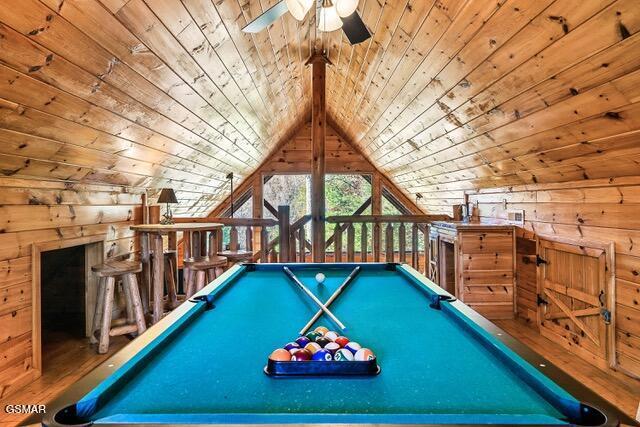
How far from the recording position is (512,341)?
1101 mm

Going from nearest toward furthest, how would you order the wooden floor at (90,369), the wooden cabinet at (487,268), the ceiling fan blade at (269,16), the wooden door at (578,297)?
the ceiling fan blade at (269,16) < the wooden floor at (90,369) < the wooden door at (578,297) < the wooden cabinet at (487,268)

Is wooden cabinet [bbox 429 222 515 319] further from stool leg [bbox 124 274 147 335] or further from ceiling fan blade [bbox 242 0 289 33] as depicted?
stool leg [bbox 124 274 147 335]

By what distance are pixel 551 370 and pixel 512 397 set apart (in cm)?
17

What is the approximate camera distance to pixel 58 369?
8.45ft

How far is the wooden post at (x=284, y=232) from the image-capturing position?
11.9 ft

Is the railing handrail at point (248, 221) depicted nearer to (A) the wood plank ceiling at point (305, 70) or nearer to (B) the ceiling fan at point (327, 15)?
(A) the wood plank ceiling at point (305, 70)

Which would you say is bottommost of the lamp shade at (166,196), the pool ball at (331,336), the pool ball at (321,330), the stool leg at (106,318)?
the stool leg at (106,318)

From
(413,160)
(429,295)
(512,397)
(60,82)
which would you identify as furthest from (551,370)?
(413,160)

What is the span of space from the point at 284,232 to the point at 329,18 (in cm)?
215

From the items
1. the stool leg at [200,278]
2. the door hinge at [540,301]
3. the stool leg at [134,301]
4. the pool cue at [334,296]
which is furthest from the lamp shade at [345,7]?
the door hinge at [540,301]

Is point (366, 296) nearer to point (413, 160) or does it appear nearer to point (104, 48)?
point (104, 48)

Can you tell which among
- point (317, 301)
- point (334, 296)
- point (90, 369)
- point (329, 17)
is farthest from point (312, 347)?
point (90, 369)

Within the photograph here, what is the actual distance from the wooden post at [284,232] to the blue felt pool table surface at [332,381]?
216 centimetres

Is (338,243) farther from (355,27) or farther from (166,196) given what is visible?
(355,27)
